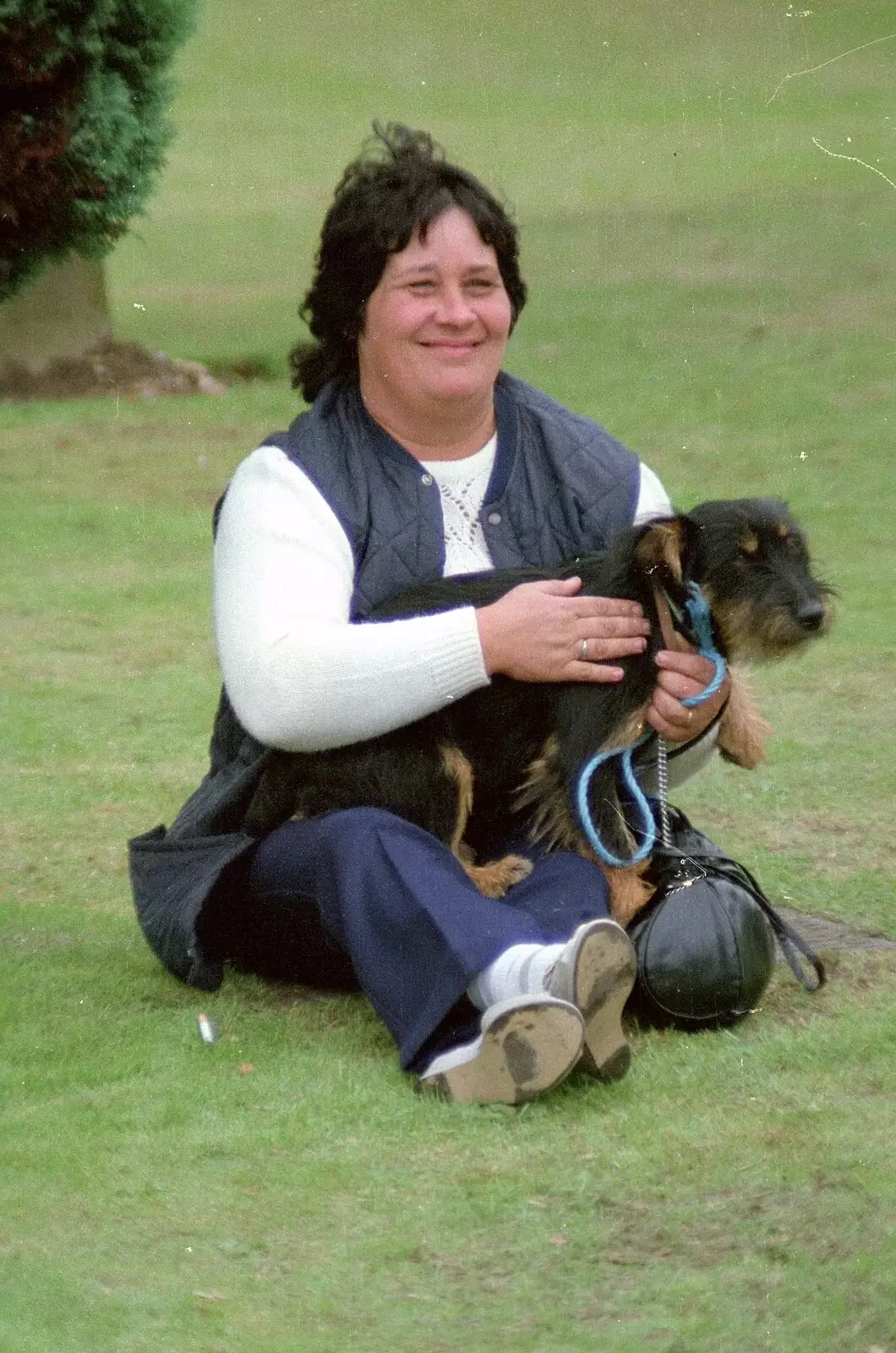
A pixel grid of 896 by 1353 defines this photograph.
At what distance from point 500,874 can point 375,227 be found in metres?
1.45

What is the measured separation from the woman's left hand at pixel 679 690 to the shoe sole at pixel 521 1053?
0.87 metres

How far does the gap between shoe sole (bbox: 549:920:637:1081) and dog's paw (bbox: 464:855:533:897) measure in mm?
619

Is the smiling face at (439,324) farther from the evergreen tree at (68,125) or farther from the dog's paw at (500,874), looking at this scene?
the dog's paw at (500,874)

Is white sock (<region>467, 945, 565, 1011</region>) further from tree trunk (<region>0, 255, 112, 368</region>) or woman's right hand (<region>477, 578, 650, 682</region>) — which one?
tree trunk (<region>0, 255, 112, 368</region>)

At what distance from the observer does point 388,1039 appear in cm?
418

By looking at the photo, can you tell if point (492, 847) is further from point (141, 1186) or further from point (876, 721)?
point (876, 721)

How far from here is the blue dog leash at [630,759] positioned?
4.23 meters

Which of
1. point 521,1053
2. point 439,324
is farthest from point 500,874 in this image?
point 439,324

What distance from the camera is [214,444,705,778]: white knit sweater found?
159 inches

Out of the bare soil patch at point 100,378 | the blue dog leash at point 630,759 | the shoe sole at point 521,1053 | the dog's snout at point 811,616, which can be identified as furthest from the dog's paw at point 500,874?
the bare soil patch at point 100,378

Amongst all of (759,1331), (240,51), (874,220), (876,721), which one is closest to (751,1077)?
(759,1331)

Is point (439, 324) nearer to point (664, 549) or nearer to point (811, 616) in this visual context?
point (664, 549)

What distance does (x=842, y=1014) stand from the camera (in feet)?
13.7

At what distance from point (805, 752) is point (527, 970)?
9.84 feet
